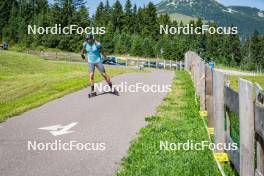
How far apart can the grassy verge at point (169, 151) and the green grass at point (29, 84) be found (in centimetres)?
399

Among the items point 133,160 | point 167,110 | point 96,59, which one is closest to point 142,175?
point 133,160

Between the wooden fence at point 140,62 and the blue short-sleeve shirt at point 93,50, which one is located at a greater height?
the blue short-sleeve shirt at point 93,50

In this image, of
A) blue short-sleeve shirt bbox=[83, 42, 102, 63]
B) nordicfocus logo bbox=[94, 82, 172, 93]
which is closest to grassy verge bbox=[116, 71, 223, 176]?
blue short-sleeve shirt bbox=[83, 42, 102, 63]

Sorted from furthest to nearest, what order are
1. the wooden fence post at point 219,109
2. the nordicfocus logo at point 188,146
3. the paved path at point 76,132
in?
the nordicfocus logo at point 188,146 → the wooden fence post at point 219,109 → the paved path at point 76,132

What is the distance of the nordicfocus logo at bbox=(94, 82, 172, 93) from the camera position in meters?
16.7

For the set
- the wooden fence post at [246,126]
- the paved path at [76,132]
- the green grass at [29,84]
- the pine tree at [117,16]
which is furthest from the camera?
the pine tree at [117,16]

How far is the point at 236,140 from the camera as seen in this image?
21.2ft

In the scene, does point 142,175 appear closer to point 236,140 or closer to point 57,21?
point 236,140

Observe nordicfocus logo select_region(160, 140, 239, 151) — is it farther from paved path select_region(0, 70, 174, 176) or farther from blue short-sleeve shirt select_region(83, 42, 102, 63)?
blue short-sleeve shirt select_region(83, 42, 102, 63)

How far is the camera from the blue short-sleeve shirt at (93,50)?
14.6 m

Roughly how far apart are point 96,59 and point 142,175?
9.02 m

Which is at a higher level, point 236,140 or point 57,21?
point 57,21

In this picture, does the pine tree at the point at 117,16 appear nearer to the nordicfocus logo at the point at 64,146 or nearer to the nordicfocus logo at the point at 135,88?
the nordicfocus logo at the point at 135,88

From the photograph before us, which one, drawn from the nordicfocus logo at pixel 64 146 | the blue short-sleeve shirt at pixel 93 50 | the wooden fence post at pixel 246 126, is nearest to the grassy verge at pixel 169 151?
the nordicfocus logo at pixel 64 146
